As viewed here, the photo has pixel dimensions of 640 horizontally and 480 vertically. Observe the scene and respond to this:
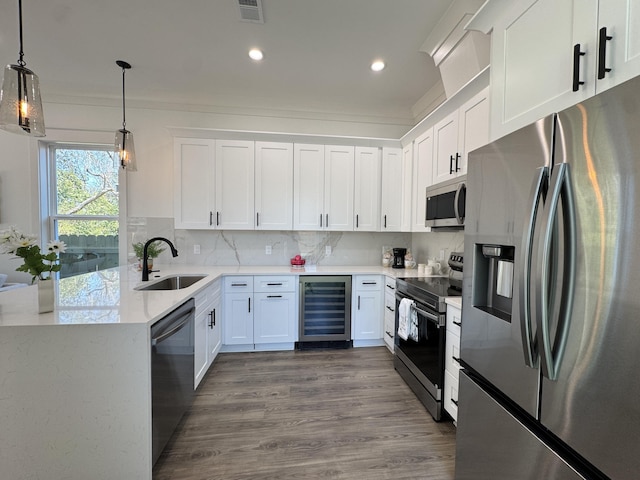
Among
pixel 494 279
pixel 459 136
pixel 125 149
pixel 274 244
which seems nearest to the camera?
pixel 494 279

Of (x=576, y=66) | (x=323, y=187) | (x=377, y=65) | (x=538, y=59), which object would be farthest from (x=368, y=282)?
(x=576, y=66)

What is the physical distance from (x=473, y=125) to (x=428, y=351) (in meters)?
1.79

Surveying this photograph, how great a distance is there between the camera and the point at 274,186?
3576 mm

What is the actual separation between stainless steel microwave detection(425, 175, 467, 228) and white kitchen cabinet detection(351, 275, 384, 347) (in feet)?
3.32

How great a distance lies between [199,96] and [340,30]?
2098 millimetres

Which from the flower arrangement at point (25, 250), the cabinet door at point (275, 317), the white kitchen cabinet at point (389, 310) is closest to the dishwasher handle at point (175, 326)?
the flower arrangement at point (25, 250)

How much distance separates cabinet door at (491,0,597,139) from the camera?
101cm

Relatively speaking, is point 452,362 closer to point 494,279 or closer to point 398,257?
point 494,279

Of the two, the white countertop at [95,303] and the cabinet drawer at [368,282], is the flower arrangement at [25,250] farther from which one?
the cabinet drawer at [368,282]

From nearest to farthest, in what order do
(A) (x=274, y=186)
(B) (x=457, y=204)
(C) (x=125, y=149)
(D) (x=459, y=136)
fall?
(B) (x=457, y=204), (D) (x=459, y=136), (C) (x=125, y=149), (A) (x=274, y=186)

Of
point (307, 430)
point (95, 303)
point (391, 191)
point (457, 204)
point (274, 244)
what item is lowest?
point (307, 430)

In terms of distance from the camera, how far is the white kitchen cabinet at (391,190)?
147 inches

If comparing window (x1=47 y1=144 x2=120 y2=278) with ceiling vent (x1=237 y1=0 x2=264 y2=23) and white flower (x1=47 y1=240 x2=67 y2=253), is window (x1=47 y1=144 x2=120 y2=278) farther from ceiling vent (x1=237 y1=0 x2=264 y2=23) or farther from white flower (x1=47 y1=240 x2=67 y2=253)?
ceiling vent (x1=237 y1=0 x2=264 y2=23)

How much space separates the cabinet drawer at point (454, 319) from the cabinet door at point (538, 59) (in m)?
1.12
